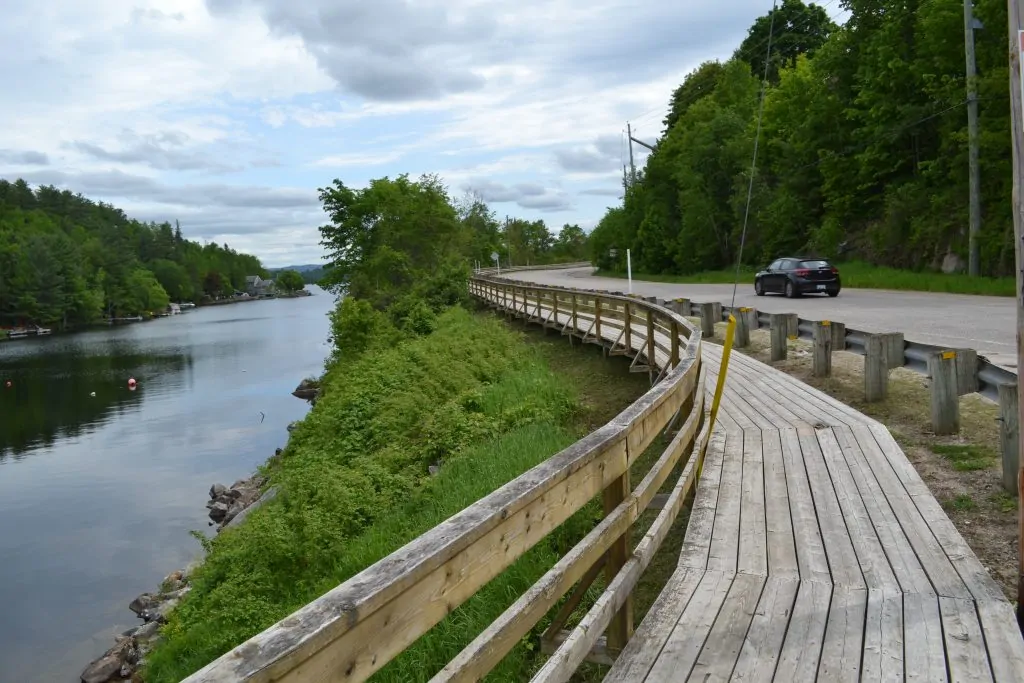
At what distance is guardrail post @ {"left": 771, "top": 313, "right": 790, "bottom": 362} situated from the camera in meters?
12.4

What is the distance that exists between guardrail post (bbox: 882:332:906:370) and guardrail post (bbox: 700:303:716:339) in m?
7.04

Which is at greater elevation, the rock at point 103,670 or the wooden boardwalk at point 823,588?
the wooden boardwalk at point 823,588

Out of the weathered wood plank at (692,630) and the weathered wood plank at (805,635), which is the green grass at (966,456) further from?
the weathered wood plank at (692,630)

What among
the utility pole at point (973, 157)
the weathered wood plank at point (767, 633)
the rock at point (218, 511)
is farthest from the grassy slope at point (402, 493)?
the utility pole at point (973, 157)

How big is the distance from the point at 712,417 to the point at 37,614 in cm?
1330

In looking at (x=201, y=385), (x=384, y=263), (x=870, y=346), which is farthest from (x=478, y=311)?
(x=870, y=346)

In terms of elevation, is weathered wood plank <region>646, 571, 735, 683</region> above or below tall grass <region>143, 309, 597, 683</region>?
above

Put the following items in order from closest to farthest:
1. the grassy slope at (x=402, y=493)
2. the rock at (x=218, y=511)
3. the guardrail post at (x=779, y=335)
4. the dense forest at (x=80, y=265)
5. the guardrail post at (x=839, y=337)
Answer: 1. the grassy slope at (x=402, y=493)
2. the guardrail post at (x=839, y=337)
3. the guardrail post at (x=779, y=335)
4. the rock at (x=218, y=511)
5. the dense forest at (x=80, y=265)

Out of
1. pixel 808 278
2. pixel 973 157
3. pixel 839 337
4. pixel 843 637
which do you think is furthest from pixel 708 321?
pixel 843 637

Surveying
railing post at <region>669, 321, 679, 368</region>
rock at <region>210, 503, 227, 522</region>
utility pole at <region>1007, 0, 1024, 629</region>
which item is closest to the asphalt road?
railing post at <region>669, 321, 679, 368</region>

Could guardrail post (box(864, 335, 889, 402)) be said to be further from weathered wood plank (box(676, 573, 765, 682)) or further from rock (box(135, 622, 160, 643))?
rock (box(135, 622, 160, 643))

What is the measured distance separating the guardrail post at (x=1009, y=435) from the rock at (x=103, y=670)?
38.2ft

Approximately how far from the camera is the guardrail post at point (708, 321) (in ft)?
52.2

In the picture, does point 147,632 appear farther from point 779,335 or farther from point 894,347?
point 894,347
